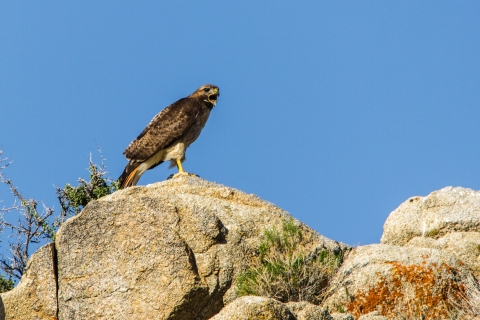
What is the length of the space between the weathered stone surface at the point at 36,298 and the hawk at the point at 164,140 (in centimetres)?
561

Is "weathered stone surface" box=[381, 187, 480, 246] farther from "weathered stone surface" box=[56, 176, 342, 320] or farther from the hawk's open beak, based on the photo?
the hawk's open beak

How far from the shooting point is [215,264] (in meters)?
9.28

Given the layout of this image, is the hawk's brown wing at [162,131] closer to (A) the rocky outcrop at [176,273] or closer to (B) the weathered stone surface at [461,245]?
(A) the rocky outcrop at [176,273]

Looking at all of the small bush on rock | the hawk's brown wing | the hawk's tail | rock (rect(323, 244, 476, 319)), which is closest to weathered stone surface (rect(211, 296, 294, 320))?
the small bush on rock

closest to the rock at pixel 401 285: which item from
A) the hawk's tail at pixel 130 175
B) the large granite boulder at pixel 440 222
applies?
the large granite boulder at pixel 440 222

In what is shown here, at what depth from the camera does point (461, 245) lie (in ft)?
35.0

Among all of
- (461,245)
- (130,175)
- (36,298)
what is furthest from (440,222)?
(130,175)

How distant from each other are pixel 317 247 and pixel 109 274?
9.27 feet

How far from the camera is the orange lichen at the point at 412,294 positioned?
9.14m

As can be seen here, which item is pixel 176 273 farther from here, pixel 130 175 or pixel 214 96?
pixel 214 96

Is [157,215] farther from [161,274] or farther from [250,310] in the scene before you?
[250,310]

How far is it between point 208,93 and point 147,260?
8171 mm

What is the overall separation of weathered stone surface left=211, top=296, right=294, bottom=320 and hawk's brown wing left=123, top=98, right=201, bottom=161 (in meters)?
8.21

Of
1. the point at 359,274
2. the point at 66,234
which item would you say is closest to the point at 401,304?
the point at 359,274
